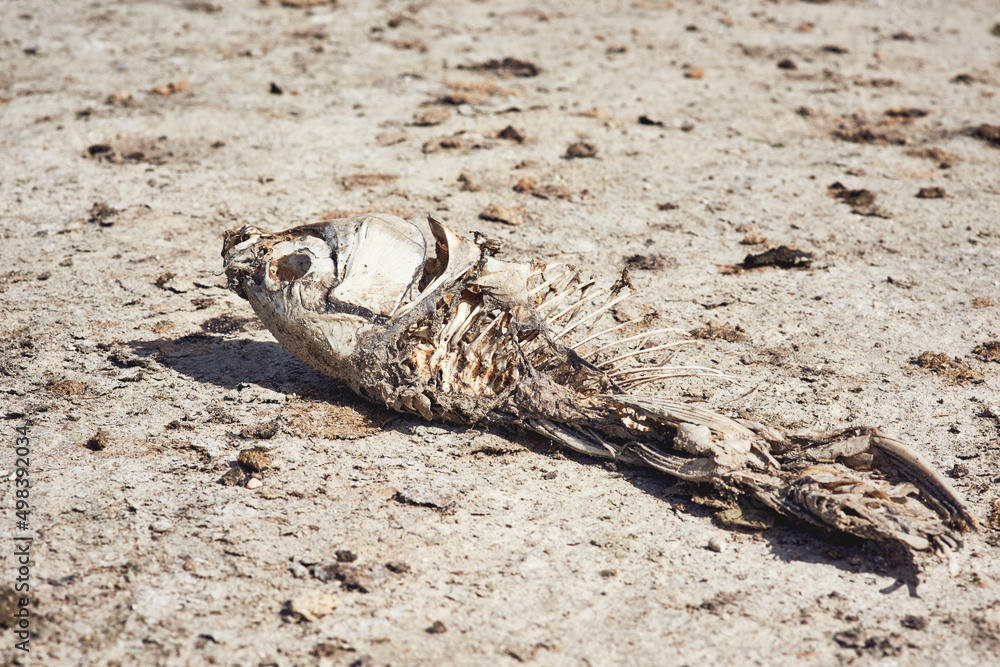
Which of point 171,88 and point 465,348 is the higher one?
point 465,348

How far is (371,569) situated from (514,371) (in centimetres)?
96

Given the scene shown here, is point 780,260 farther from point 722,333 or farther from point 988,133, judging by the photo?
point 988,133

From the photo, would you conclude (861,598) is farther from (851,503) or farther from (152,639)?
A: (152,639)

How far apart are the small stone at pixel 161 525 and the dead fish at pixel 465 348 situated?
2.68ft

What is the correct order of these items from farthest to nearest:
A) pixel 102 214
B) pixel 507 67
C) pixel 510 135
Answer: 1. pixel 507 67
2. pixel 510 135
3. pixel 102 214

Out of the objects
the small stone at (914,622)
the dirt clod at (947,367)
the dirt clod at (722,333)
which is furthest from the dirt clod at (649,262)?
the small stone at (914,622)

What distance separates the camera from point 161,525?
2627 mm

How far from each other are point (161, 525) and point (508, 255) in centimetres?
243

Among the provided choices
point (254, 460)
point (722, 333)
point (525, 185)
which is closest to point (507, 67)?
point (525, 185)

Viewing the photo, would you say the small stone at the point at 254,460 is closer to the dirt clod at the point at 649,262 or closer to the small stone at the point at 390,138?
the dirt clod at the point at 649,262

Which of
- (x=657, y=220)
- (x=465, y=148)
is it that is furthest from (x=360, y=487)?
(x=465, y=148)

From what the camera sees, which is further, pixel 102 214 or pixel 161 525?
pixel 102 214

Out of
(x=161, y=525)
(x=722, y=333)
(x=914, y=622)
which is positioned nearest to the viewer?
(x=914, y=622)

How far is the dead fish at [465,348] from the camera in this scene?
282 centimetres
